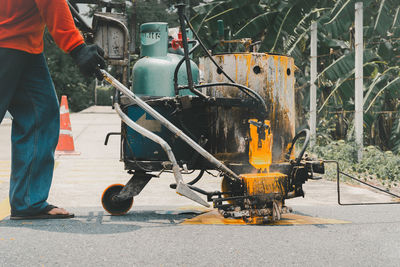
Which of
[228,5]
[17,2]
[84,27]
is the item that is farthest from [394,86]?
[17,2]

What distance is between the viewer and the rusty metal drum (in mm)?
4363

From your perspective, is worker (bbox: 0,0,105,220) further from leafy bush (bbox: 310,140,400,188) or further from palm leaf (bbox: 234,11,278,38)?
palm leaf (bbox: 234,11,278,38)

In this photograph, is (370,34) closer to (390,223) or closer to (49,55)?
(390,223)

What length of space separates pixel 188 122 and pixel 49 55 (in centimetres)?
3718

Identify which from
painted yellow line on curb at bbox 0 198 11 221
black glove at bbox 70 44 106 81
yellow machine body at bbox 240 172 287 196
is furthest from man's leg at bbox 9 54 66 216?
yellow machine body at bbox 240 172 287 196

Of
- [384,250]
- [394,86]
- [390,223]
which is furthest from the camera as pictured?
[394,86]

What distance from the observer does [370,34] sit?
12438mm

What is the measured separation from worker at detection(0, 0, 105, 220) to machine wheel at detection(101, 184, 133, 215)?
0.32m

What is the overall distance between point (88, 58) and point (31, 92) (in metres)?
0.68

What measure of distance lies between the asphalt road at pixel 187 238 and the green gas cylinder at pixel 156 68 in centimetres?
111

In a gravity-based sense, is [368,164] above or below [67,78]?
below

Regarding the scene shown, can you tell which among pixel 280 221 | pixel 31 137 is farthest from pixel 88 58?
pixel 280 221

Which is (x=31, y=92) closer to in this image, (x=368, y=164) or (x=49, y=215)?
(x=49, y=215)

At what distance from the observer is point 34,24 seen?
4059 mm
